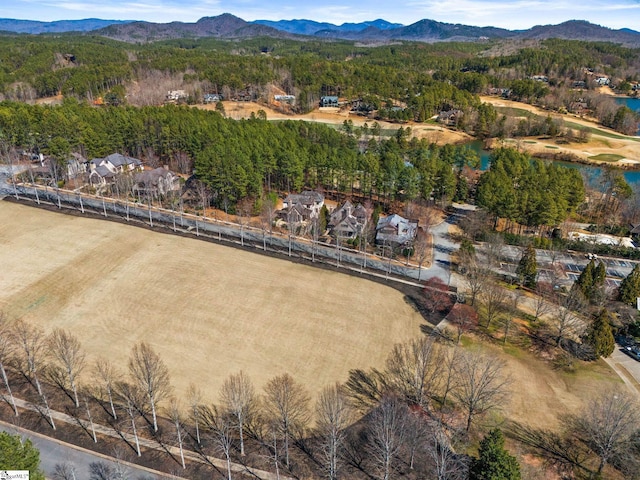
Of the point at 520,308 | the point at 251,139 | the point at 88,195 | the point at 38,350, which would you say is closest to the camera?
the point at 38,350

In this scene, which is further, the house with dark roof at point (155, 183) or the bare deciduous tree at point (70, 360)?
the house with dark roof at point (155, 183)

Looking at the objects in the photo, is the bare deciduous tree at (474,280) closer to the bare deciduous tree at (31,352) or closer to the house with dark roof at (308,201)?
the house with dark roof at (308,201)

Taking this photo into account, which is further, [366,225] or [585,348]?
Result: [366,225]

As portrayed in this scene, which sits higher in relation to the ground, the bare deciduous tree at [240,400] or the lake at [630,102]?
the lake at [630,102]

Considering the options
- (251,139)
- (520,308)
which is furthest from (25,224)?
(520,308)

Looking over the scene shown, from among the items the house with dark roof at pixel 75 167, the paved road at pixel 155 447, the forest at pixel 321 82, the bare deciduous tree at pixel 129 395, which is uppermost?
the forest at pixel 321 82

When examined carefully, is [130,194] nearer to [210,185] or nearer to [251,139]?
[210,185]

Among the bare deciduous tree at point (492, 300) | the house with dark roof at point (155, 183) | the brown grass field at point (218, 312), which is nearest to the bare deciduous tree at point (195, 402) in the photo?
the brown grass field at point (218, 312)
